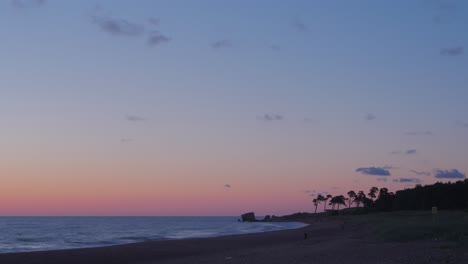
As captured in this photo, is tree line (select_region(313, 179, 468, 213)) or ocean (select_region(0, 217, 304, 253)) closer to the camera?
ocean (select_region(0, 217, 304, 253))

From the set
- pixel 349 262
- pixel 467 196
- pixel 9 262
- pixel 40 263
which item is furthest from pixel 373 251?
pixel 467 196

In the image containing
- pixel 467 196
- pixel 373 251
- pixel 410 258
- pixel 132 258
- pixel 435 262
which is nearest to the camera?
pixel 435 262

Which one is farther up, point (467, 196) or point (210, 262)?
point (467, 196)

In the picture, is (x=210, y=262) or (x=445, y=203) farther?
(x=445, y=203)

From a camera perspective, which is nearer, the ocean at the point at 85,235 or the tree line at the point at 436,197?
the ocean at the point at 85,235

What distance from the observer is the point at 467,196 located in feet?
368

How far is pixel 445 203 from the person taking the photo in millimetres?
114250

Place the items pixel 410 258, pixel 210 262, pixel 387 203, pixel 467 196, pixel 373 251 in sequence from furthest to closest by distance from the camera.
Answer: pixel 387 203 < pixel 467 196 < pixel 210 262 < pixel 373 251 < pixel 410 258

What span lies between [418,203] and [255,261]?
10062cm

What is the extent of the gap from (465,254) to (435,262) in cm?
289

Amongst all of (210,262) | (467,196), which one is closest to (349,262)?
(210,262)

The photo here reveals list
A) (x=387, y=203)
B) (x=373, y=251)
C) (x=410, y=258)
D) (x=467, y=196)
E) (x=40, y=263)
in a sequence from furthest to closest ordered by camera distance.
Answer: (x=387, y=203) → (x=467, y=196) → (x=40, y=263) → (x=373, y=251) → (x=410, y=258)

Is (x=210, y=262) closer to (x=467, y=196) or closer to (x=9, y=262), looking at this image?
(x=9, y=262)

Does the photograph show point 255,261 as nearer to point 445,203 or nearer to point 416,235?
point 416,235
